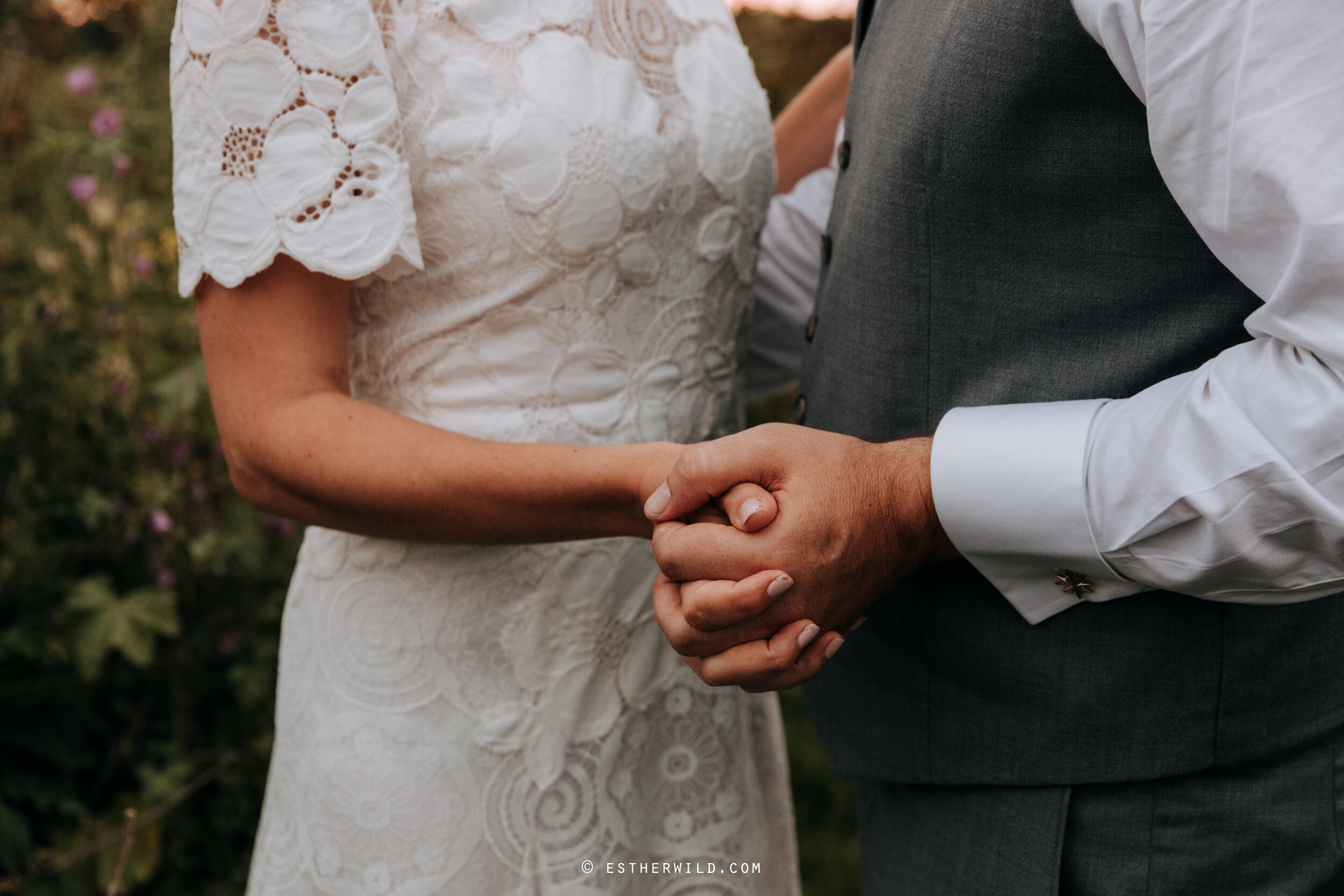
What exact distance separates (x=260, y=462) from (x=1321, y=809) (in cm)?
139

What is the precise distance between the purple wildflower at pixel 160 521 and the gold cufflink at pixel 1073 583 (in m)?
2.18

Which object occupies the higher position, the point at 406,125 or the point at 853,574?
the point at 406,125

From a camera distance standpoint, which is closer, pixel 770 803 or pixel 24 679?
pixel 770 803

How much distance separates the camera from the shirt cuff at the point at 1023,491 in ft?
3.61

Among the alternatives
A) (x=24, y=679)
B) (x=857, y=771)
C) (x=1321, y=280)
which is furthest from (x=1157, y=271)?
(x=24, y=679)

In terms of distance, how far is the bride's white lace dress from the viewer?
47.6 inches

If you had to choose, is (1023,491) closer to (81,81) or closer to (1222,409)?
(1222,409)

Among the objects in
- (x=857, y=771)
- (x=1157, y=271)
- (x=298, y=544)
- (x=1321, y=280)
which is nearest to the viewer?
(x=1321, y=280)

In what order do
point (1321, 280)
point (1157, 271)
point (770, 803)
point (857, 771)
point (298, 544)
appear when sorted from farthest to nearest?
1. point (298, 544)
2. point (770, 803)
3. point (857, 771)
4. point (1157, 271)
5. point (1321, 280)

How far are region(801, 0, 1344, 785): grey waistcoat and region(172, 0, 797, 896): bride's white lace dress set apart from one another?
0.27 meters

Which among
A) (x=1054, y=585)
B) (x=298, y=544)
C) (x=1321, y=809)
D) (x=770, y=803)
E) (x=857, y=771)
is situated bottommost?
(x=298, y=544)

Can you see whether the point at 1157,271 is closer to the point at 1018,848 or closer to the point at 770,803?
the point at 1018,848

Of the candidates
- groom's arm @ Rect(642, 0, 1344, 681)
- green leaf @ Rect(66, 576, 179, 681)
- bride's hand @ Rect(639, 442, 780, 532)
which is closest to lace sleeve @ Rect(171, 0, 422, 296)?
bride's hand @ Rect(639, 442, 780, 532)

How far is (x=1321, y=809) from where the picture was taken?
124 cm
